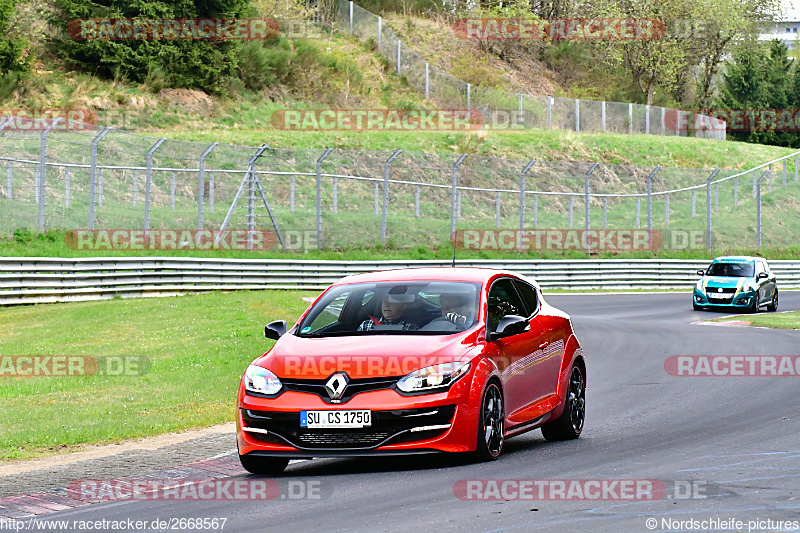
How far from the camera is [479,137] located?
58000 millimetres

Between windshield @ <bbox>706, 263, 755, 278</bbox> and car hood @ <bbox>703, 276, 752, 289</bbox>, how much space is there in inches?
10.1

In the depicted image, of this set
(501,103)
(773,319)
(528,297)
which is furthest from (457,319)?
(501,103)

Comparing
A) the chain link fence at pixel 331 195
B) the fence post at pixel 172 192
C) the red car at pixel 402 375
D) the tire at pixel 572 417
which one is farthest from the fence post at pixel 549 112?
the red car at pixel 402 375

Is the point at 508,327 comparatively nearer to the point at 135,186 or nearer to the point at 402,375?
the point at 402,375

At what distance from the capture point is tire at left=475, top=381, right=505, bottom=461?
8914mm

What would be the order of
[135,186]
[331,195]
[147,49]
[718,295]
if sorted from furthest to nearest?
1. [147,49]
2. [331,195]
3. [135,186]
4. [718,295]

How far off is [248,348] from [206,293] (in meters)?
10.6

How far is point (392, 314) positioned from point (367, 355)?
947 mm

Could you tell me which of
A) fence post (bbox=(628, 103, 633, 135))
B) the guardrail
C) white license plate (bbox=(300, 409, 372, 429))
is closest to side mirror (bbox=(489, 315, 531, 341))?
white license plate (bbox=(300, 409, 372, 429))

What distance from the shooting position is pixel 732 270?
31.1 meters

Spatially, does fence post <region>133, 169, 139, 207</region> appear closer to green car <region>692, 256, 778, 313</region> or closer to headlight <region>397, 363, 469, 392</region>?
green car <region>692, 256, 778, 313</region>

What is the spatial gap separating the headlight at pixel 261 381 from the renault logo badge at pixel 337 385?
41cm

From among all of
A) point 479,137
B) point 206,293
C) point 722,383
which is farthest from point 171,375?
point 479,137

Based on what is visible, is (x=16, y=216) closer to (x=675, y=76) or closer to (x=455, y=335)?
(x=455, y=335)
